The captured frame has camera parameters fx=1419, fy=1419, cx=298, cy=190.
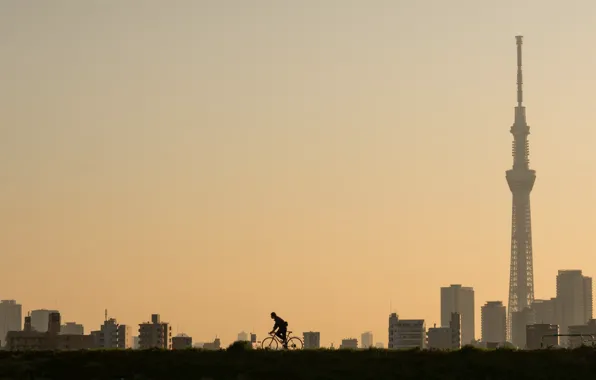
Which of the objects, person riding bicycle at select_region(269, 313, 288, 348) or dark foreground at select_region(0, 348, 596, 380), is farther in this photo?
person riding bicycle at select_region(269, 313, 288, 348)

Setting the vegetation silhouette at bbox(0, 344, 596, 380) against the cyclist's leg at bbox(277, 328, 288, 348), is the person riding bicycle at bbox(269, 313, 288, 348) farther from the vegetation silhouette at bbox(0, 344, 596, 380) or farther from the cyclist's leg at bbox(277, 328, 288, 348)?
the vegetation silhouette at bbox(0, 344, 596, 380)

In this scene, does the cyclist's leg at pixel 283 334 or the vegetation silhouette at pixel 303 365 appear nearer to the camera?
the vegetation silhouette at pixel 303 365

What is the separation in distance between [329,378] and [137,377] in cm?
639

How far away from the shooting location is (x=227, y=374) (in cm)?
4800

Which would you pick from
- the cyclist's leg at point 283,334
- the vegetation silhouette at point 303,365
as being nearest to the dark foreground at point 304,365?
the vegetation silhouette at point 303,365

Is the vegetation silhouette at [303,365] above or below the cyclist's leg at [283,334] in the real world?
below

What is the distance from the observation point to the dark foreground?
47.7 metres

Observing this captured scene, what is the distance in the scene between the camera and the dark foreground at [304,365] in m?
47.7

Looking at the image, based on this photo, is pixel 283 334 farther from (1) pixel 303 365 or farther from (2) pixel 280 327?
(1) pixel 303 365

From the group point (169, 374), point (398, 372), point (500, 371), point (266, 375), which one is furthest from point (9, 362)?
point (500, 371)

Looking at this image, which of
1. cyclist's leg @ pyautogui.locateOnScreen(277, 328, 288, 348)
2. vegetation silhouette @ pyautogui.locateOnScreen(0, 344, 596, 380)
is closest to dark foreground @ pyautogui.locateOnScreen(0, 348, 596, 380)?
vegetation silhouette @ pyautogui.locateOnScreen(0, 344, 596, 380)

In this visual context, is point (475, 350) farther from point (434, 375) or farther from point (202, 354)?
point (202, 354)

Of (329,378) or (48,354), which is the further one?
(48,354)

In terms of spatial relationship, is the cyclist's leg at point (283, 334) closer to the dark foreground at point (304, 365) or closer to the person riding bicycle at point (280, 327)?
the person riding bicycle at point (280, 327)
